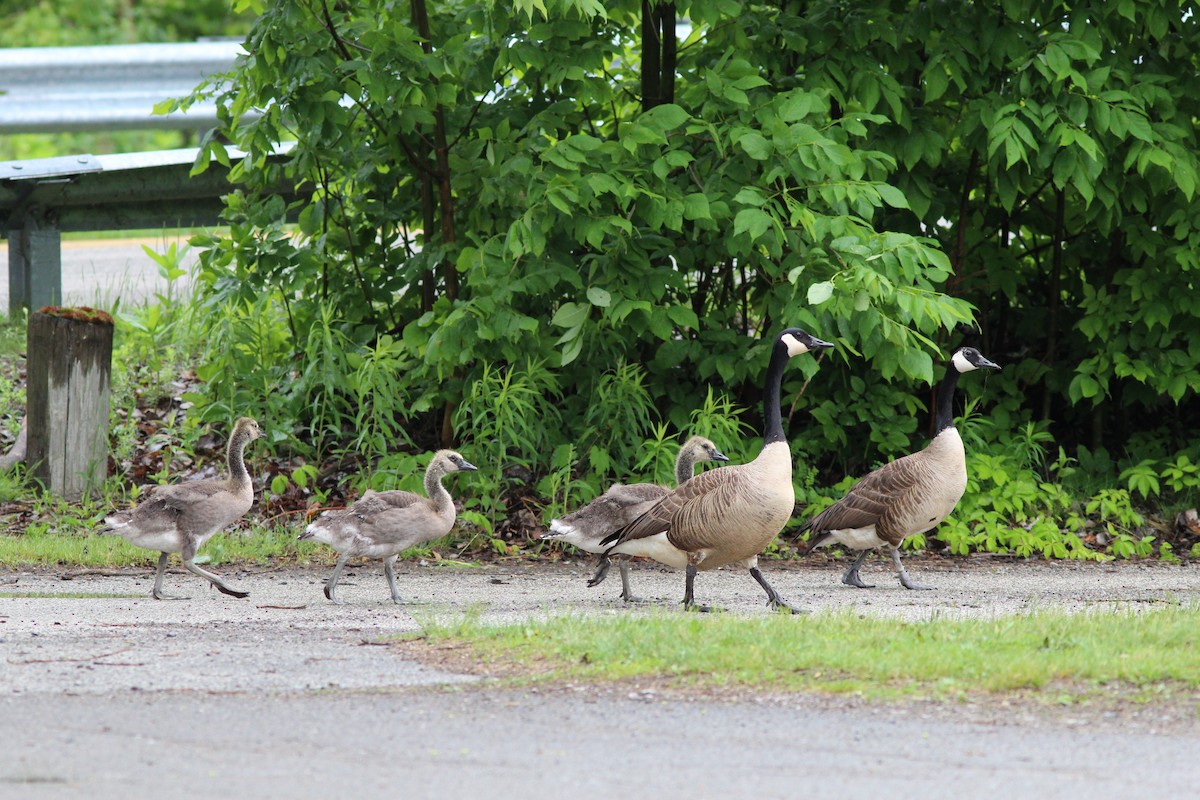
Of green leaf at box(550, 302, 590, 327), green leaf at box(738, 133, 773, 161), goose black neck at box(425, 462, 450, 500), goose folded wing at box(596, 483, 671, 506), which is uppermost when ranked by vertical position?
green leaf at box(738, 133, 773, 161)

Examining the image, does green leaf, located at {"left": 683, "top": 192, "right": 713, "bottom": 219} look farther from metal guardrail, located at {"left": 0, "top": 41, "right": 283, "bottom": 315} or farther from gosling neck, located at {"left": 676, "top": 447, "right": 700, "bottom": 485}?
metal guardrail, located at {"left": 0, "top": 41, "right": 283, "bottom": 315}

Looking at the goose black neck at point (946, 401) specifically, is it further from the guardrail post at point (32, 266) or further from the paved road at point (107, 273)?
the guardrail post at point (32, 266)

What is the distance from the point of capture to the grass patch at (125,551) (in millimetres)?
9289

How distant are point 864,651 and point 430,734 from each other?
6.76ft

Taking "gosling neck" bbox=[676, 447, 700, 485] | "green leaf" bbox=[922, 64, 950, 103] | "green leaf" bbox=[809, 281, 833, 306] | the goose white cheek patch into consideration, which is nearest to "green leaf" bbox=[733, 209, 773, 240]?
"green leaf" bbox=[809, 281, 833, 306]

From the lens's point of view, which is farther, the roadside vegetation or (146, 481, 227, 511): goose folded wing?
the roadside vegetation

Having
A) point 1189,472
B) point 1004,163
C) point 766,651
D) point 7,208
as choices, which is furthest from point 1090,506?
point 7,208

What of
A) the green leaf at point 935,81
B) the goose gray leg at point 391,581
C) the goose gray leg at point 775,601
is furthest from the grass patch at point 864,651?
the green leaf at point 935,81

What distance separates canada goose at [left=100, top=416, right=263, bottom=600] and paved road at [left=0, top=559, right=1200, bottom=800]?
3.08 feet

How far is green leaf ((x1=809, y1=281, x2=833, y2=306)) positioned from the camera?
28.3ft

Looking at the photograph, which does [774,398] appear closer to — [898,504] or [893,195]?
[898,504]

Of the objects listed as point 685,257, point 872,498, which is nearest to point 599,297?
point 685,257

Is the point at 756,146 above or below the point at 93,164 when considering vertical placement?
below

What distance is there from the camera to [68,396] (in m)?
10.5
